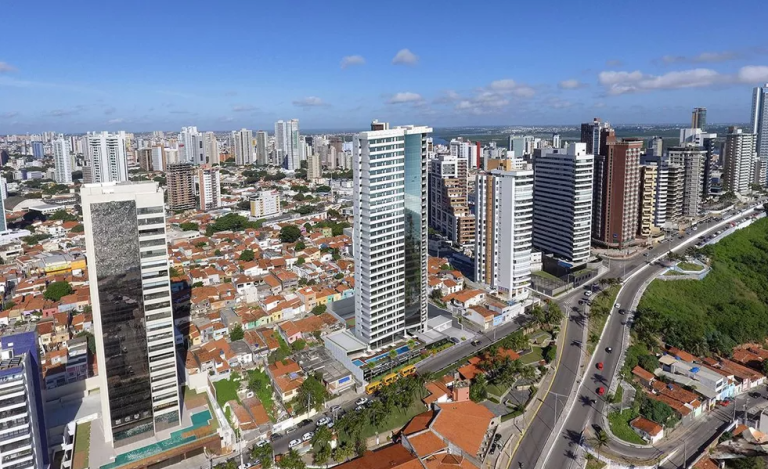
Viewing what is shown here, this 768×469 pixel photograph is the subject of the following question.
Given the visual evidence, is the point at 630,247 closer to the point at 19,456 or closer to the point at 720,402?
the point at 720,402

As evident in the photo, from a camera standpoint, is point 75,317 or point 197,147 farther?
point 197,147

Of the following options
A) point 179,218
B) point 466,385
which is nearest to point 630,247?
point 466,385

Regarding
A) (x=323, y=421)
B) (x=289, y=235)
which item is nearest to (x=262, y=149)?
(x=289, y=235)

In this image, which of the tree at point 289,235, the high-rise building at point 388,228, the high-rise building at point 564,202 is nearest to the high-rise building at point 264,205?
the tree at point 289,235

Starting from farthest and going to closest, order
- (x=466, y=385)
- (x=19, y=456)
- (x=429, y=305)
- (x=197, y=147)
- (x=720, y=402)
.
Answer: (x=197, y=147), (x=429, y=305), (x=720, y=402), (x=466, y=385), (x=19, y=456)

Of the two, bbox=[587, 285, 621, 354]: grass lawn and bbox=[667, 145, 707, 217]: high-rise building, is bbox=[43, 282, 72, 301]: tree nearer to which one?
bbox=[587, 285, 621, 354]: grass lawn

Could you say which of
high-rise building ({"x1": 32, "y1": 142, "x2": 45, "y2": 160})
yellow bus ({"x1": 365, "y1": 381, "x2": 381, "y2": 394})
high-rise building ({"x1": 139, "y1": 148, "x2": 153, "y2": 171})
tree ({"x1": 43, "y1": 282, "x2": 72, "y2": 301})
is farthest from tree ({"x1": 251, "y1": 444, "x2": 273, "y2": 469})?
high-rise building ({"x1": 32, "y1": 142, "x2": 45, "y2": 160})
